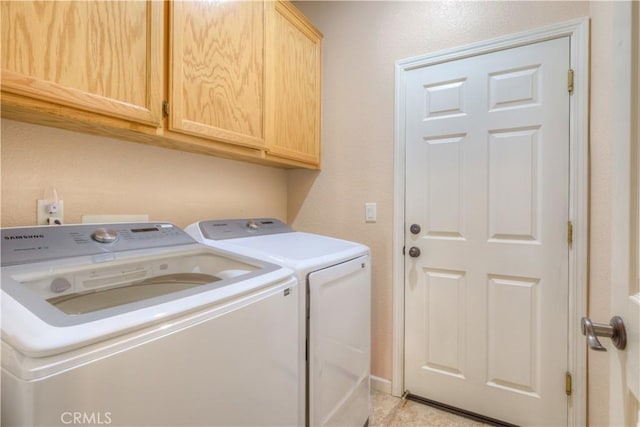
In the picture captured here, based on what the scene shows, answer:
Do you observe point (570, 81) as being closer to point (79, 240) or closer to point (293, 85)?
point (293, 85)

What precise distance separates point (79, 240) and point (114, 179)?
400 millimetres

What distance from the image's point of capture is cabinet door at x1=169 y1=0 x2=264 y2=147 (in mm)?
1179

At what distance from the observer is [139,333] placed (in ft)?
1.93

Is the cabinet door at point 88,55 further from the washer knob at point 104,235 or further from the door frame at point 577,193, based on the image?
the door frame at point 577,193

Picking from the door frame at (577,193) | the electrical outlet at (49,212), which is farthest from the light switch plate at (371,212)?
the electrical outlet at (49,212)

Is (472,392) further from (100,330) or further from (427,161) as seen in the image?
(100,330)

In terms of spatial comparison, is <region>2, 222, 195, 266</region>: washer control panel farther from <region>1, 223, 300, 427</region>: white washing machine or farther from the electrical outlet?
the electrical outlet

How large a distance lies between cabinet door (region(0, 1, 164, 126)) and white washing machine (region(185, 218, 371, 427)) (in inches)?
25.0

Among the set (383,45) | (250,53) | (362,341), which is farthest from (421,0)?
(362,341)

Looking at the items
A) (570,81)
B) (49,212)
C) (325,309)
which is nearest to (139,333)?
(325,309)

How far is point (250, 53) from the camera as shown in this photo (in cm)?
148

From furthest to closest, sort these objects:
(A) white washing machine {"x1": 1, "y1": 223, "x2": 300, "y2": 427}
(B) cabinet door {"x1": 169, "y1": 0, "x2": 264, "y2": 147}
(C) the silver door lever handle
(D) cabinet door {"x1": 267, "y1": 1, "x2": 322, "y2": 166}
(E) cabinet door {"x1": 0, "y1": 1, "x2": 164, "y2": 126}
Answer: (D) cabinet door {"x1": 267, "y1": 1, "x2": 322, "y2": 166} → (B) cabinet door {"x1": 169, "y1": 0, "x2": 264, "y2": 147} → (E) cabinet door {"x1": 0, "y1": 1, "x2": 164, "y2": 126} → (C) the silver door lever handle → (A) white washing machine {"x1": 1, "y1": 223, "x2": 300, "y2": 427}

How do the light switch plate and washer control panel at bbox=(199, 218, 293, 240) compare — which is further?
the light switch plate

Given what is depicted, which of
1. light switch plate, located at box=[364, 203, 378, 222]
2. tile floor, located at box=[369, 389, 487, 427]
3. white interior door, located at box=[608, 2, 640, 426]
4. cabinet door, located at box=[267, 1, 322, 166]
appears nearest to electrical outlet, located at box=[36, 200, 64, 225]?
cabinet door, located at box=[267, 1, 322, 166]
